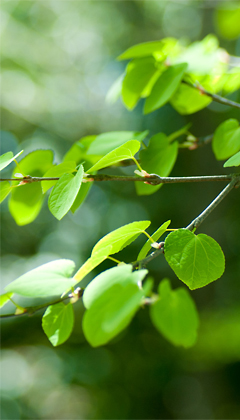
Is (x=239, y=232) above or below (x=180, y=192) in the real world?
below

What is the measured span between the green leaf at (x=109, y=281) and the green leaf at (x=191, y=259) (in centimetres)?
→ 4

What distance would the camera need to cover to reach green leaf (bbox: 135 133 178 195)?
0.33 metres

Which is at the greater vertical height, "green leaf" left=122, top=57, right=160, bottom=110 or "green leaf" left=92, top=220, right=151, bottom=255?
"green leaf" left=122, top=57, right=160, bottom=110

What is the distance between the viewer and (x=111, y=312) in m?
0.17

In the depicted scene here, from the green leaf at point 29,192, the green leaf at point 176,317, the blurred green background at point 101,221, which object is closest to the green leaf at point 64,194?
the green leaf at point 29,192

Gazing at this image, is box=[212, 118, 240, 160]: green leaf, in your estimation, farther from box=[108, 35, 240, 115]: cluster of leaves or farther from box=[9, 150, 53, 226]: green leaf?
box=[9, 150, 53, 226]: green leaf

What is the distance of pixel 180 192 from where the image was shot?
2.53 m

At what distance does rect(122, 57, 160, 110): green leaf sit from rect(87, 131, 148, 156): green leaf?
0.07 metres

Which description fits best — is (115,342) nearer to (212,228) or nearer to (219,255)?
(212,228)

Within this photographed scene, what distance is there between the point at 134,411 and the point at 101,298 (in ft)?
8.45

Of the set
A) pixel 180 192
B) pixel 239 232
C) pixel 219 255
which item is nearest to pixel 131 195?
pixel 180 192

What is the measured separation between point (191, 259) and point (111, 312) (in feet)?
0.27

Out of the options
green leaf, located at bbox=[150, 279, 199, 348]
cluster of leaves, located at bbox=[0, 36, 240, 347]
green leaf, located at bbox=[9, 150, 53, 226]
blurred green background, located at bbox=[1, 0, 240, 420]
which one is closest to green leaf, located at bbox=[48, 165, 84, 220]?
cluster of leaves, located at bbox=[0, 36, 240, 347]

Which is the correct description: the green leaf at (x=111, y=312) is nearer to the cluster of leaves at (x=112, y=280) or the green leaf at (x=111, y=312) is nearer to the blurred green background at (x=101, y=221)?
the cluster of leaves at (x=112, y=280)
